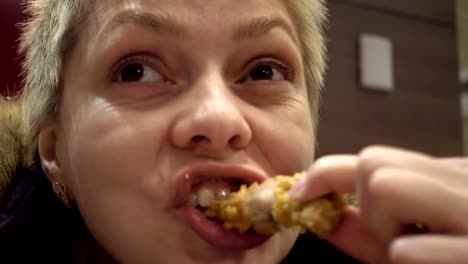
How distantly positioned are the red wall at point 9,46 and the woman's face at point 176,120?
0.43 meters

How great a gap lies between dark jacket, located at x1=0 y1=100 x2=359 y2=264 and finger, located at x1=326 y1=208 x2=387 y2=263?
416 millimetres

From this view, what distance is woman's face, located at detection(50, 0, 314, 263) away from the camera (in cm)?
64

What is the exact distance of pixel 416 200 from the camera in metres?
0.41

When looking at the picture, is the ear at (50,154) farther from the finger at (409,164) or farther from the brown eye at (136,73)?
the finger at (409,164)

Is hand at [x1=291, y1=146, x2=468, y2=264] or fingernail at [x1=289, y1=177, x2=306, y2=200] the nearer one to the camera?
hand at [x1=291, y1=146, x2=468, y2=264]

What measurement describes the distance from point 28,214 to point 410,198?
604 millimetres

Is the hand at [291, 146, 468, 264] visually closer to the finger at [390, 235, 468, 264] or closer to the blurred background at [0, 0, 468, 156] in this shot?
the finger at [390, 235, 468, 264]

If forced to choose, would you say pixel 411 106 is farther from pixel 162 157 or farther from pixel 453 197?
pixel 453 197

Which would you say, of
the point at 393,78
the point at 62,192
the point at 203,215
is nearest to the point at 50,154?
the point at 62,192

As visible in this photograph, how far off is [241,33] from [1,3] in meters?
0.69

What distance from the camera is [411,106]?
1.85m

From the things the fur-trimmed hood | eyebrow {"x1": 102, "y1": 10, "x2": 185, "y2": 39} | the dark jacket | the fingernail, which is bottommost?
the dark jacket

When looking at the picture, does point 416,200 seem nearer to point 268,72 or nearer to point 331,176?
point 331,176

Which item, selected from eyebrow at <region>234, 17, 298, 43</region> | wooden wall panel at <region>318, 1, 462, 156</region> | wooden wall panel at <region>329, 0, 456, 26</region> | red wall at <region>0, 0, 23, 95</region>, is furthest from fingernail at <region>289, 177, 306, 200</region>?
wooden wall panel at <region>329, 0, 456, 26</region>
